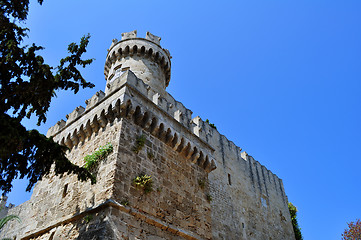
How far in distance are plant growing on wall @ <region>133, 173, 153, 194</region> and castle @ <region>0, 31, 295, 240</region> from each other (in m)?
0.03

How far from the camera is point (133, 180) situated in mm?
7531

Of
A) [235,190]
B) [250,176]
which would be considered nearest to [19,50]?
[235,190]

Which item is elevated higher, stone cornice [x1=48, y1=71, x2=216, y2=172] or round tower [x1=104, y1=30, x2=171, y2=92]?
round tower [x1=104, y1=30, x2=171, y2=92]

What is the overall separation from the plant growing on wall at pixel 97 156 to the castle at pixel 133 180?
0.09 metres

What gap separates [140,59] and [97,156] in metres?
6.75

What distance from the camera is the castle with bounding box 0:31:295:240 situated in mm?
7027

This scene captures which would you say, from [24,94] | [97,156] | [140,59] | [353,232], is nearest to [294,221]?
[353,232]

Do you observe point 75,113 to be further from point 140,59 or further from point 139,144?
point 140,59

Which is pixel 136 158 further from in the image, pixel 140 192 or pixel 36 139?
pixel 36 139

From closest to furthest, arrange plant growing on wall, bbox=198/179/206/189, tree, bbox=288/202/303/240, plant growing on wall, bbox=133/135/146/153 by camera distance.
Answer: plant growing on wall, bbox=133/135/146/153
plant growing on wall, bbox=198/179/206/189
tree, bbox=288/202/303/240

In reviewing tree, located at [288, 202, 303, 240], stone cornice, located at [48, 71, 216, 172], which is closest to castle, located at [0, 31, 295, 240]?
stone cornice, located at [48, 71, 216, 172]

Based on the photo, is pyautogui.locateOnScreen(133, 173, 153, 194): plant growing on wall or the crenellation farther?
the crenellation

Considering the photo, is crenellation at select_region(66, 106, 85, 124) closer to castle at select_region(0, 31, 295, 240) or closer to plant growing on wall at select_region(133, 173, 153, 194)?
castle at select_region(0, 31, 295, 240)

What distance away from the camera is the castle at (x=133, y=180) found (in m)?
7.03
